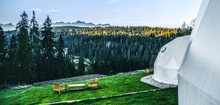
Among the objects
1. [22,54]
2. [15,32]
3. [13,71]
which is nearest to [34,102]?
[13,71]

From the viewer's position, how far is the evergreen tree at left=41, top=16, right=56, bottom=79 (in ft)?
134

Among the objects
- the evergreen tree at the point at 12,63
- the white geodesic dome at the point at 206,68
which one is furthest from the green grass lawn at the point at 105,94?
the evergreen tree at the point at 12,63

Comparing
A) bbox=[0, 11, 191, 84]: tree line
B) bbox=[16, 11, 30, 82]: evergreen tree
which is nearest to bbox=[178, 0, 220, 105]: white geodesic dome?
bbox=[0, 11, 191, 84]: tree line

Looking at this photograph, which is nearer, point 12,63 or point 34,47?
point 12,63

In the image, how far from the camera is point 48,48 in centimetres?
4350

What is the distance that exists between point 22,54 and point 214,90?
38756 mm

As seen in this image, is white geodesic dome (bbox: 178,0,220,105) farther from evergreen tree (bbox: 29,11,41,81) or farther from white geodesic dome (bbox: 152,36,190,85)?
evergreen tree (bbox: 29,11,41,81)

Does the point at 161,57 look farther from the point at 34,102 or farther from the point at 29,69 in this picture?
the point at 29,69

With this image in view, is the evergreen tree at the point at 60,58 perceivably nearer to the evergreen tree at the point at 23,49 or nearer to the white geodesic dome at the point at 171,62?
the evergreen tree at the point at 23,49

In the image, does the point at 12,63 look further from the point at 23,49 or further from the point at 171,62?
the point at 171,62

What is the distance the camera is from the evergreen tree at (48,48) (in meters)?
40.9

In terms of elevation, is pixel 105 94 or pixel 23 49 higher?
pixel 23 49

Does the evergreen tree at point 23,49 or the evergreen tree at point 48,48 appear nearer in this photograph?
the evergreen tree at point 23,49

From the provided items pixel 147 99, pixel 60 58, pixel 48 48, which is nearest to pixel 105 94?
pixel 147 99
